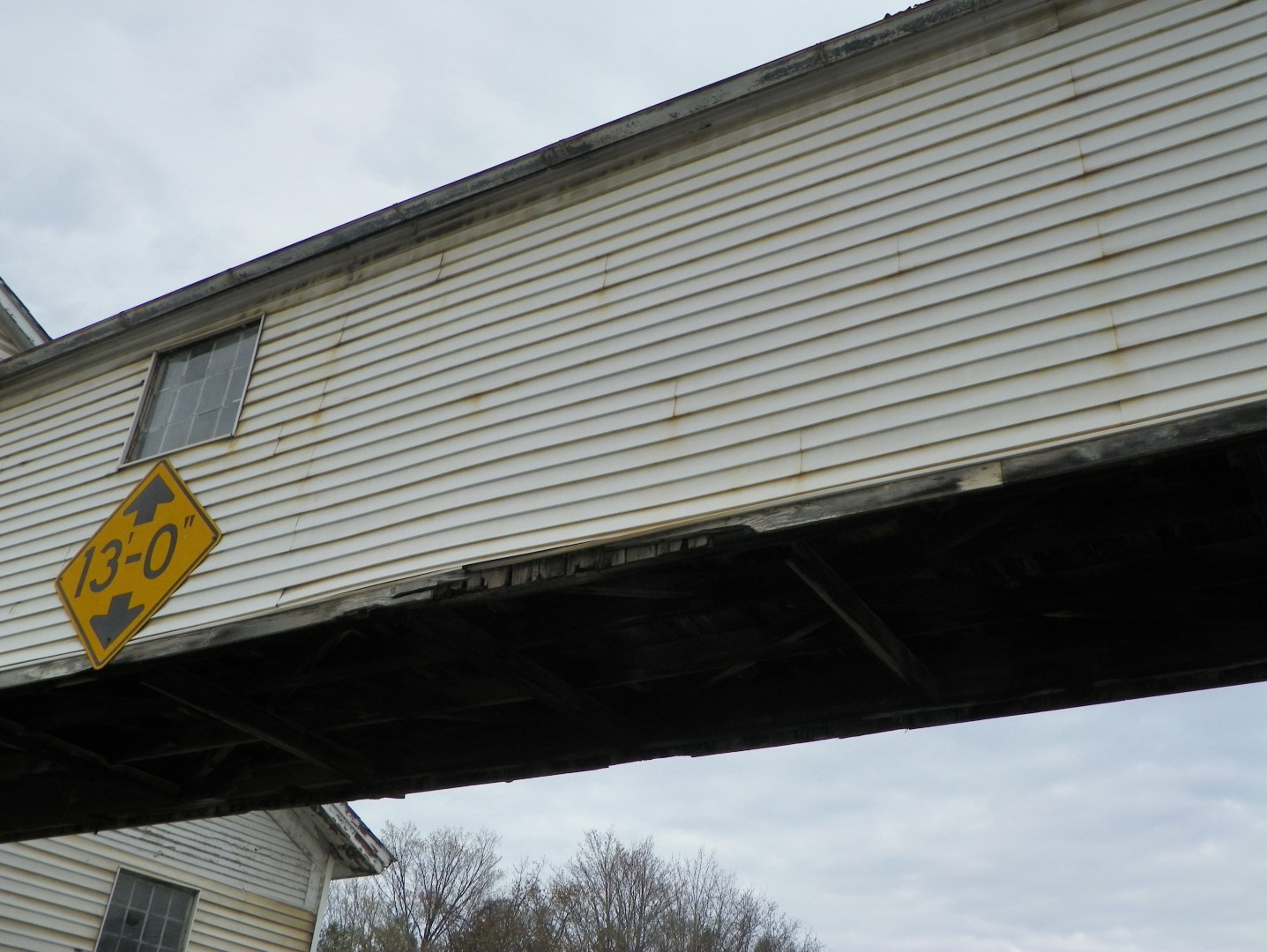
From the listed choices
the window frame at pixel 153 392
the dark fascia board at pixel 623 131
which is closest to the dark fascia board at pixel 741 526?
the window frame at pixel 153 392

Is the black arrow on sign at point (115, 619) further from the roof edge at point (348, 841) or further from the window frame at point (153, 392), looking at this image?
the roof edge at point (348, 841)

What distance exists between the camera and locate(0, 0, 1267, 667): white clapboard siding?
6094 millimetres

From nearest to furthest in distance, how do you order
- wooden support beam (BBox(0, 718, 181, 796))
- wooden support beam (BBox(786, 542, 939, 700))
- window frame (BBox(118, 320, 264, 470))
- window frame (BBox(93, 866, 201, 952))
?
1. wooden support beam (BBox(786, 542, 939, 700))
2. window frame (BBox(118, 320, 264, 470))
3. wooden support beam (BBox(0, 718, 181, 796))
4. window frame (BBox(93, 866, 201, 952))

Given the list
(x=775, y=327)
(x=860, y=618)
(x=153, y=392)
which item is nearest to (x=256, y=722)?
(x=153, y=392)

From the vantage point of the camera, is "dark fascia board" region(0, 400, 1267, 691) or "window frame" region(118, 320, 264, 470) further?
"window frame" region(118, 320, 264, 470)

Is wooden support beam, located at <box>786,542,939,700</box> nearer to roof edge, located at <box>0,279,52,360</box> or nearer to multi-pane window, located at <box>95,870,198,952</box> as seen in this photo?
multi-pane window, located at <box>95,870,198,952</box>

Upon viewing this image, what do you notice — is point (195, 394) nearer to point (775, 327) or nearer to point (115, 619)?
point (115, 619)

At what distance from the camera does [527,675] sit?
7875mm

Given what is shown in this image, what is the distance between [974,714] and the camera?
24.6 feet

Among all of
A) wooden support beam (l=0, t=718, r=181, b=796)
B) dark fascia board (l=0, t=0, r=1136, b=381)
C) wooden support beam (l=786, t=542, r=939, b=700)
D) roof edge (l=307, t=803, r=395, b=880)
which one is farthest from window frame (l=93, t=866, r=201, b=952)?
wooden support beam (l=786, t=542, r=939, b=700)

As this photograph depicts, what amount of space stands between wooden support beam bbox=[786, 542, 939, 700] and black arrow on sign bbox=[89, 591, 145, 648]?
495 centimetres

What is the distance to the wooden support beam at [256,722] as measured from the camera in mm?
8570

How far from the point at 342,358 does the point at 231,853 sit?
9173 millimetres

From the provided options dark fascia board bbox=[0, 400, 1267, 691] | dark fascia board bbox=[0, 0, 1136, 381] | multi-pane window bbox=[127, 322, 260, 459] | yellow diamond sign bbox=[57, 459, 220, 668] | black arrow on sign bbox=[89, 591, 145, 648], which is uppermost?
dark fascia board bbox=[0, 0, 1136, 381]
